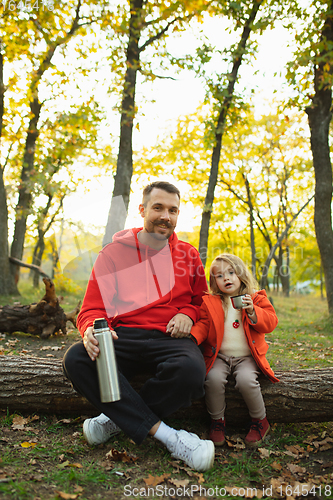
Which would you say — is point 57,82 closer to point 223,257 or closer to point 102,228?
point 102,228

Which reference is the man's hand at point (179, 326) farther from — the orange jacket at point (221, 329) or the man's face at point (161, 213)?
the man's face at point (161, 213)

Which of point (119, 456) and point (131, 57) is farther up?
point (131, 57)

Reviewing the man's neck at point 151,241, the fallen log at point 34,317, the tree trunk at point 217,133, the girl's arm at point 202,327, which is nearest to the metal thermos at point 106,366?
the girl's arm at point 202,327

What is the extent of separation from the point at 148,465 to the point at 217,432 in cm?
69

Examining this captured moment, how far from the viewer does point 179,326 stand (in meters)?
3.06

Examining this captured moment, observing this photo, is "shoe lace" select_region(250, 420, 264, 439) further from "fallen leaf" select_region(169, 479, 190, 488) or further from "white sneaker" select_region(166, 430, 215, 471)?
"fallen leaf" select_region(169, 479, 190, 488)

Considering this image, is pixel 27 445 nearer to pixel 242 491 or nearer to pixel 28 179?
pixel 242 491

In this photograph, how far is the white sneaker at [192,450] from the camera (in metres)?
2.53

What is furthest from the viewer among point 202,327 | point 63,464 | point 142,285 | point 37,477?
point 142,285

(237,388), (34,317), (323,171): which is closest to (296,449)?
(237,388)

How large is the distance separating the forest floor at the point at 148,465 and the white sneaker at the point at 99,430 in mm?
73

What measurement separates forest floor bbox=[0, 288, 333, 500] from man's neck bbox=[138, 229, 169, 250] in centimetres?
172

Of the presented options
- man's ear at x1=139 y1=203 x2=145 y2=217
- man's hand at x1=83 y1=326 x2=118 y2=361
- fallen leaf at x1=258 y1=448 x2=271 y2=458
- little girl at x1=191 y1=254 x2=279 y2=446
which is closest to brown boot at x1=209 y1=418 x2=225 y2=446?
little girl at x1=191 y1=254 x2=279 y2=446

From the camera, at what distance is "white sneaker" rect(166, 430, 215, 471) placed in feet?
8.30
